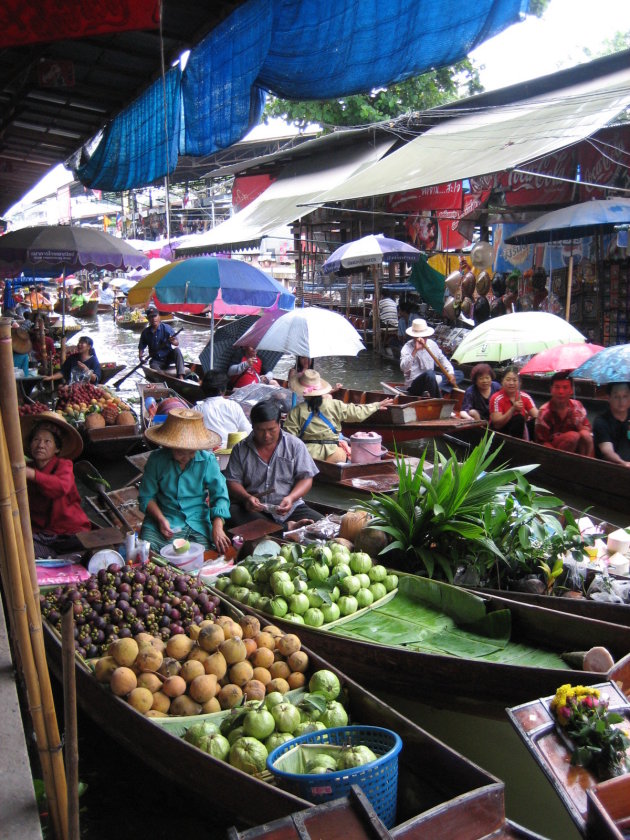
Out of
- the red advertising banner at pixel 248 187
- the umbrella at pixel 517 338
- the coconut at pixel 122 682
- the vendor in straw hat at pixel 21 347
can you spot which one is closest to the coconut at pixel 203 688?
the coconut at pixel 122 682

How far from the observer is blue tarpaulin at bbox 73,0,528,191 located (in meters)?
4.47

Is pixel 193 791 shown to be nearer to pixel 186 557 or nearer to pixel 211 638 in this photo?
pixel 211 638

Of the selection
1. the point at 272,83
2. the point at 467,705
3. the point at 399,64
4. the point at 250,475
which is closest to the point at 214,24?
the point at 272,83

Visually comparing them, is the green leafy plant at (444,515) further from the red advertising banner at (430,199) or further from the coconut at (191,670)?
the red advertising banner at (430,199)

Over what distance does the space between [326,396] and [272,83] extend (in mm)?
3009

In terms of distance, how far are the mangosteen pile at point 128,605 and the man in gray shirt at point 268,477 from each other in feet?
4.96

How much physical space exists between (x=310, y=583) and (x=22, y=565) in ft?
7.59

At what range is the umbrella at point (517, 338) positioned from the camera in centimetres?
759

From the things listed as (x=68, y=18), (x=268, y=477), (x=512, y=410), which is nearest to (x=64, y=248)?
(x=268, y=477)

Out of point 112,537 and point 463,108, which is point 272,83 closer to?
A: point 112,537

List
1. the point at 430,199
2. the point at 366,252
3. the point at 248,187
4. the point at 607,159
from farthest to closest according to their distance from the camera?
the point at 248,187 → the point at 430,199 → the point at 366,252 → the point at 607,159

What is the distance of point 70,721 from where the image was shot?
5.88ft

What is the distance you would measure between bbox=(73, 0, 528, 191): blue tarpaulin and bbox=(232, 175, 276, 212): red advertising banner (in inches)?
504

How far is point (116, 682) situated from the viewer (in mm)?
3094
